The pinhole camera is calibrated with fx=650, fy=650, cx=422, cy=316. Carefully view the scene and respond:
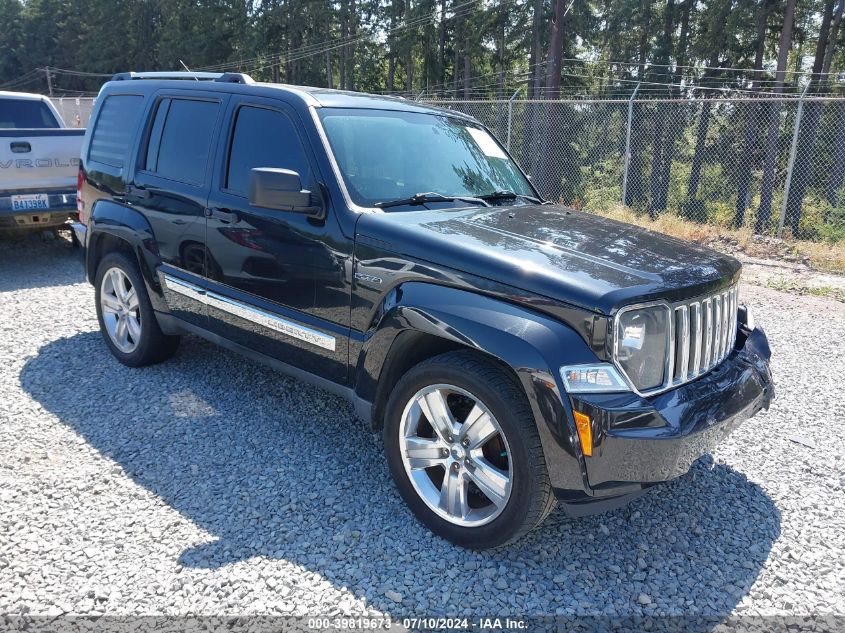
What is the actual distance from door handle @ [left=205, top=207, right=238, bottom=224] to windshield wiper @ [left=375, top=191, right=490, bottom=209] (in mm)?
972

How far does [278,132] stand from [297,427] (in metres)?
1.78

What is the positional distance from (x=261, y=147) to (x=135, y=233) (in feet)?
4.47

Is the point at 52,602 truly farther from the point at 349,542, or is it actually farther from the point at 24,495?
the point at 349,542

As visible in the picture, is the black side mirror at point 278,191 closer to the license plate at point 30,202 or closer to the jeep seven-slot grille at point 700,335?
the jeep seven-slot grille at point 700,335

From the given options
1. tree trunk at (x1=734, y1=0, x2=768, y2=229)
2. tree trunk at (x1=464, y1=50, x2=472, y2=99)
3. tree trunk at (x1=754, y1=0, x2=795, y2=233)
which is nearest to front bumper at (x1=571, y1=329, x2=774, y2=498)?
tree trunk at (x1=754, y1=0, x2=795, y2=233)

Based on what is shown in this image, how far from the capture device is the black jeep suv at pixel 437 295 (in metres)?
2.56

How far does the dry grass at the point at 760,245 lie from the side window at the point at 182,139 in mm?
7897

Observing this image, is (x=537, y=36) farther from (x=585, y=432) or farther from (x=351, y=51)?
(x=585, y=432)

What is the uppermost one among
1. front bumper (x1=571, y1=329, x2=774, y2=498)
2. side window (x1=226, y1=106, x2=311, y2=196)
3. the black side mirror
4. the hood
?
side window (x1=226, y1=106, x2=311, y2=196)

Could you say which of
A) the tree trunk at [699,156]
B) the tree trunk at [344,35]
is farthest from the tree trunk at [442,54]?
the tree trunk at [699,156]

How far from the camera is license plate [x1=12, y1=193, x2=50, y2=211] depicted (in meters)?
7.45

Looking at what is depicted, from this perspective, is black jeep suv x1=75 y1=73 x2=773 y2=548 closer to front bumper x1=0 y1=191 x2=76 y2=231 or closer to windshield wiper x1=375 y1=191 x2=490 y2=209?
windshield wiper x1=375 y1=191 x2=490 y2=209

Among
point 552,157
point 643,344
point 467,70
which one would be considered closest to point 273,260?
point 643,344

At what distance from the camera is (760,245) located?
1064 cm
